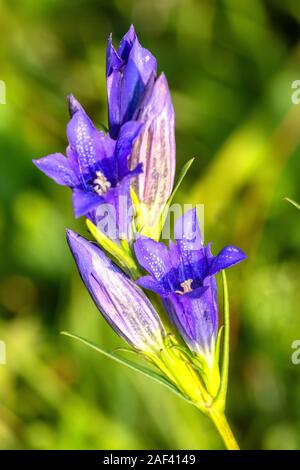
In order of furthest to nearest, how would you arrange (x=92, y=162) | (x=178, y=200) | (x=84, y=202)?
1. (x=178, y=200)
2. (x=92, y=162)
3. (x=84, y=202)

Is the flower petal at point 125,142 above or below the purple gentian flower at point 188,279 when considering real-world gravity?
above

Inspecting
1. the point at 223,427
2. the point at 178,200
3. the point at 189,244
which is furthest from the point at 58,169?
the point at 178,200

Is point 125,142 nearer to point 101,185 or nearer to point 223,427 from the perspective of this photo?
point 101,185

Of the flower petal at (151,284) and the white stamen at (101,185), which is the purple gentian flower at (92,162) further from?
the flower petal at (151,284)

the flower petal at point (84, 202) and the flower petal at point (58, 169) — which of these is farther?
the flower petal at point (58, 169)

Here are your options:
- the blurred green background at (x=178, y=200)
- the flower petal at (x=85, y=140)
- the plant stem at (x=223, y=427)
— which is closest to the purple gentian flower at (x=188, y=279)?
the plant stem at (x=223, y=427)

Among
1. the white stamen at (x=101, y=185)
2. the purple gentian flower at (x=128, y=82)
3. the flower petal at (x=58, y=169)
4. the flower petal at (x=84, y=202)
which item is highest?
the purple gentian flower at (x=128, y=82)

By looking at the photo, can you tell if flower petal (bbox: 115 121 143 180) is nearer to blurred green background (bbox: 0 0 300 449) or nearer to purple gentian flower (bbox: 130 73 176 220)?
purple gentian flower (bbox: 130 73 176 220)

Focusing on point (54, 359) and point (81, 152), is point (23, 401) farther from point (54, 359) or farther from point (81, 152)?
point (81, 152)
